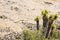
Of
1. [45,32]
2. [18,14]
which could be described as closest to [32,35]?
[45,32]

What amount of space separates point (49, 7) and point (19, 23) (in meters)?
3.59

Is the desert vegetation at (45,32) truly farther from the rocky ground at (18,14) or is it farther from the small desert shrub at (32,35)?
the rocky ground at (18,14)

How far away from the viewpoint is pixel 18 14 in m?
10.9

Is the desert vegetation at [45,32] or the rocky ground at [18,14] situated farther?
the rocky ground at [18,14]

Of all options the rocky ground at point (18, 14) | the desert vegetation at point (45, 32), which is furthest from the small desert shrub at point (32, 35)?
the rocky ground at point (18, 14)

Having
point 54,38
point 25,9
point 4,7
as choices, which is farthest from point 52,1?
point 54,38

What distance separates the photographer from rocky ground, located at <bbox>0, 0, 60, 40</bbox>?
883cm

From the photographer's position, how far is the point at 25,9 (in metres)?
11.7

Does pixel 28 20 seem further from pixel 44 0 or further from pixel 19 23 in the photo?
pixel 44 0

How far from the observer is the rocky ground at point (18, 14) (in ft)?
29.0

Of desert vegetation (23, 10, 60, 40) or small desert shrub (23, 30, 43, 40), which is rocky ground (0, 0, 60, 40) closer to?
small desert shrub (23, 30, 43, 40)

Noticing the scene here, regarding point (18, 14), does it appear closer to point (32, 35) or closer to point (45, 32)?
point (45, 32)

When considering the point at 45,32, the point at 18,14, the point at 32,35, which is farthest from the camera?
the point at 18,14

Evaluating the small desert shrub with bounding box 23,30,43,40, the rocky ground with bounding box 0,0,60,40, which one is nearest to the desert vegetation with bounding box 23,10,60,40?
the small desert shrub with bounding box 23,30,43,40
